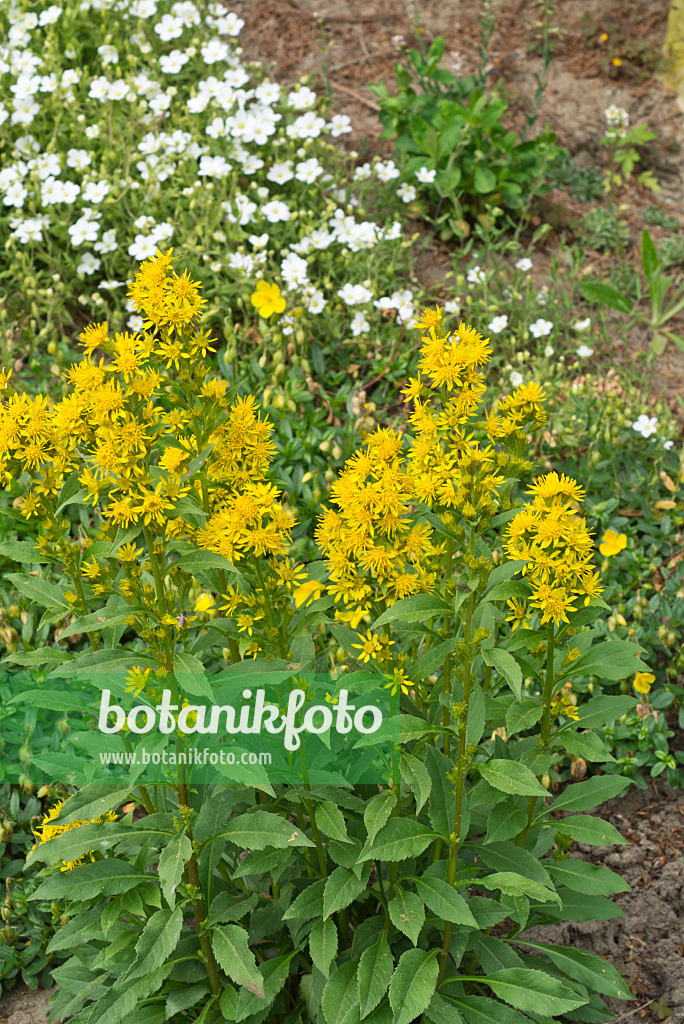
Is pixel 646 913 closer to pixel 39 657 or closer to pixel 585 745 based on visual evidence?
pixel 585 745

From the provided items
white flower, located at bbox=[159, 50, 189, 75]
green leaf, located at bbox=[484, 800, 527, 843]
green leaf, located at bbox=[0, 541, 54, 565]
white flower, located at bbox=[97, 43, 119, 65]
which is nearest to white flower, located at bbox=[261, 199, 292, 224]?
white flower, located at bbox=[159, 50, 189, 75]

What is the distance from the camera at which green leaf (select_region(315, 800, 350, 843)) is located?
2.15m

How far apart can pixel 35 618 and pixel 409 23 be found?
17.0 ft

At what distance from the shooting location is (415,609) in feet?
6.72

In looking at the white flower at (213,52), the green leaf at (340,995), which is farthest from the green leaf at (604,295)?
the green leaf at (340,995)

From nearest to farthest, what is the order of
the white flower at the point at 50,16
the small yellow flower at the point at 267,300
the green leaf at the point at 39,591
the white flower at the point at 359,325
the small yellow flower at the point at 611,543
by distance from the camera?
1. the green leaf at the point at 39,591
2. the small yellow flower at the point at 611,543
3. the small yellow flower at the point at 267,300
4. the white flower at the point at 359,325
5. the white flower at the point at 50,16

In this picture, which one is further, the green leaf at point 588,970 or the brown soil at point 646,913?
the brown soil at point 646,913


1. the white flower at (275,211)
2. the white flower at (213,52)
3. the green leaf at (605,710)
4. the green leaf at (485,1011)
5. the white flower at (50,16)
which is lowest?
the green leaf at (485,1011)

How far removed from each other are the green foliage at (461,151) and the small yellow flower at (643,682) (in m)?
2.82

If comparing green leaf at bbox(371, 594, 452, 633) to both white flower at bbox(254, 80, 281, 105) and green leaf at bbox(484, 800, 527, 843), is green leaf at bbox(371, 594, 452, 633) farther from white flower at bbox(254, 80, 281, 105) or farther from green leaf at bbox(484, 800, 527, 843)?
white flower at bbox(254, 80, 281, 105)

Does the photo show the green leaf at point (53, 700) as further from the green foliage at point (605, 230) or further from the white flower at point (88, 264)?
the green foliage at point (605, 230)

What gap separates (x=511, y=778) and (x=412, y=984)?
519mm

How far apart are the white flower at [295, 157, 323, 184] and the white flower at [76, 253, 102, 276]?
1.18 meters

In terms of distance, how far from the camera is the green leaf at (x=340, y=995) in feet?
7.25
